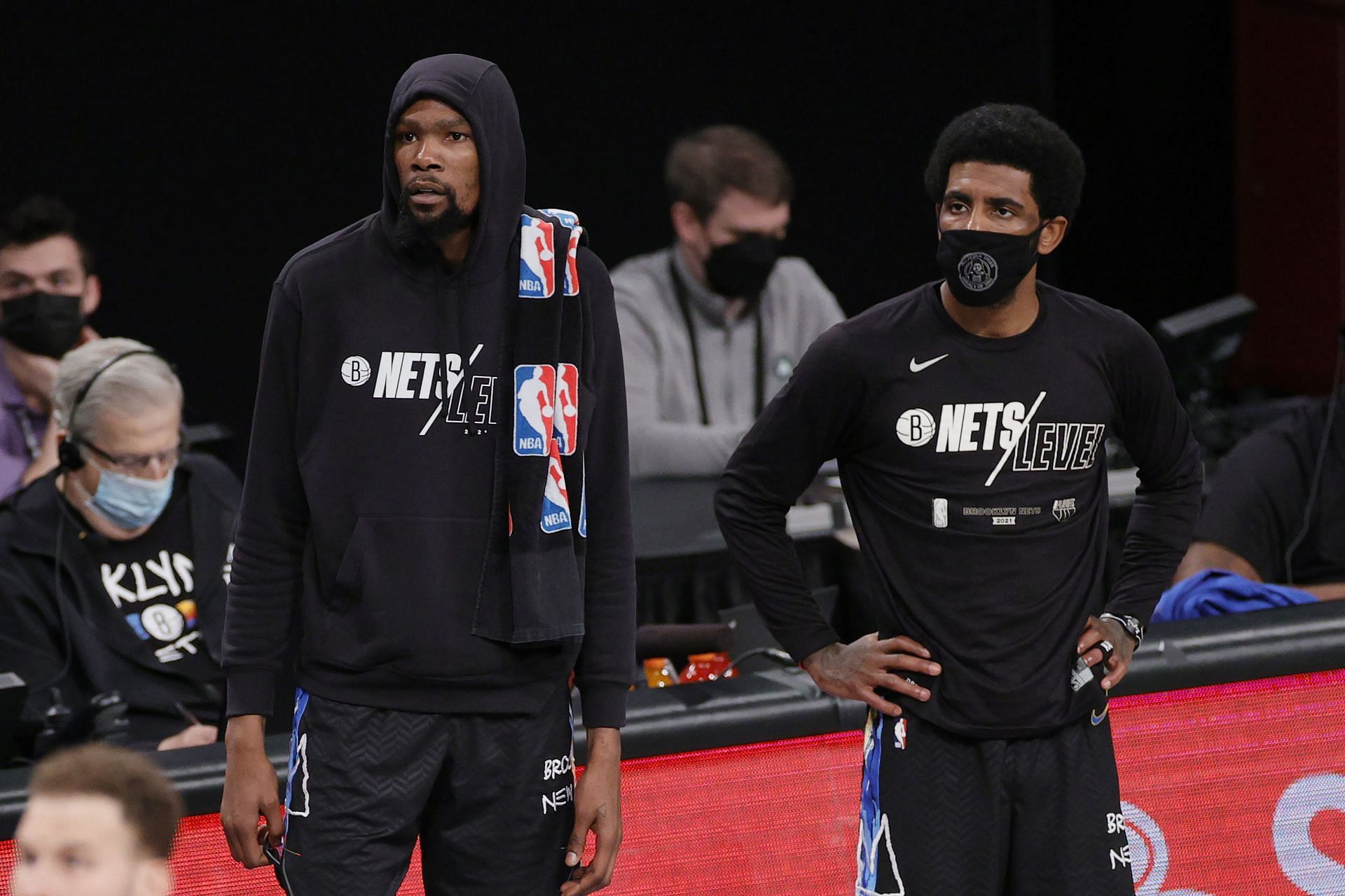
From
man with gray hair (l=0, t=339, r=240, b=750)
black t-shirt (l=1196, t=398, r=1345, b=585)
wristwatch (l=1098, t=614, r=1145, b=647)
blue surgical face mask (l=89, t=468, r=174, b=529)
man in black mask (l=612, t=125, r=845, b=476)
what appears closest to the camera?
wristwatch (l=1098, t=614, r=1145, b=647)

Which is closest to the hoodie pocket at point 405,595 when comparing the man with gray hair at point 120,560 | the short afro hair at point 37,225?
the man with gray hair at point 120,560

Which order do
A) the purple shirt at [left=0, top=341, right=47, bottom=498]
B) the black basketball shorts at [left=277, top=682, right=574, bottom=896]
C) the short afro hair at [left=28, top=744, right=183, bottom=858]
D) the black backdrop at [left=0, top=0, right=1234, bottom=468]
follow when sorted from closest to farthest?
the short afro hair at [left=28, top=744, right=183, bottom=858] < the black basketball shorts at [left=277, top=682, right=574, bottom=896] < the purple shirt at [left=0, top=341, right=47, bottom=498] < the black backdrop at [left=0, top=0, right=1234, bottom=468]

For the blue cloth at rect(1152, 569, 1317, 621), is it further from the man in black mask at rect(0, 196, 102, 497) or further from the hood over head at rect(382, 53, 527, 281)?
the man in black mask at rect(0, 196, 102, 497)

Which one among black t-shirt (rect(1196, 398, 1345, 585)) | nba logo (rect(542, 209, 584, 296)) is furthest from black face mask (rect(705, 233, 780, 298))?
nba logo (rect(542, 209, 584, 296))

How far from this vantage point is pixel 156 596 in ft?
11.5

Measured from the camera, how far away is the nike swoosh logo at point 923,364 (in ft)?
7.32

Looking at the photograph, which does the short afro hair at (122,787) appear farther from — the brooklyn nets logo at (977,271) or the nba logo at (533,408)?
the brooklyn nets logo at (977,271)

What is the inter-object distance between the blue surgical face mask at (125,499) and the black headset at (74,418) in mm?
56

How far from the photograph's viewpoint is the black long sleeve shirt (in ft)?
7.16

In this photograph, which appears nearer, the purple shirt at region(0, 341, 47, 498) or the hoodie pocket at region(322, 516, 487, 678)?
the hoodie pocket at region(322, 516, 487, 678)

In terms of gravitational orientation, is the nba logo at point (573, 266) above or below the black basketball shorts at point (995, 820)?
above

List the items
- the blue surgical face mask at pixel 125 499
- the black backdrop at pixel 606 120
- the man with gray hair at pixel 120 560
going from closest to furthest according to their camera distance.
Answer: the man with gray hair at pixel 120 560, the blue surgical face mask at pixel 125 499, the black backdrop at pixel 606 120

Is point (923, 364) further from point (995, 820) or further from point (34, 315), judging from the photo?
point (34, 315)

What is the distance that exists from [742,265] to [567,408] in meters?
3.17
